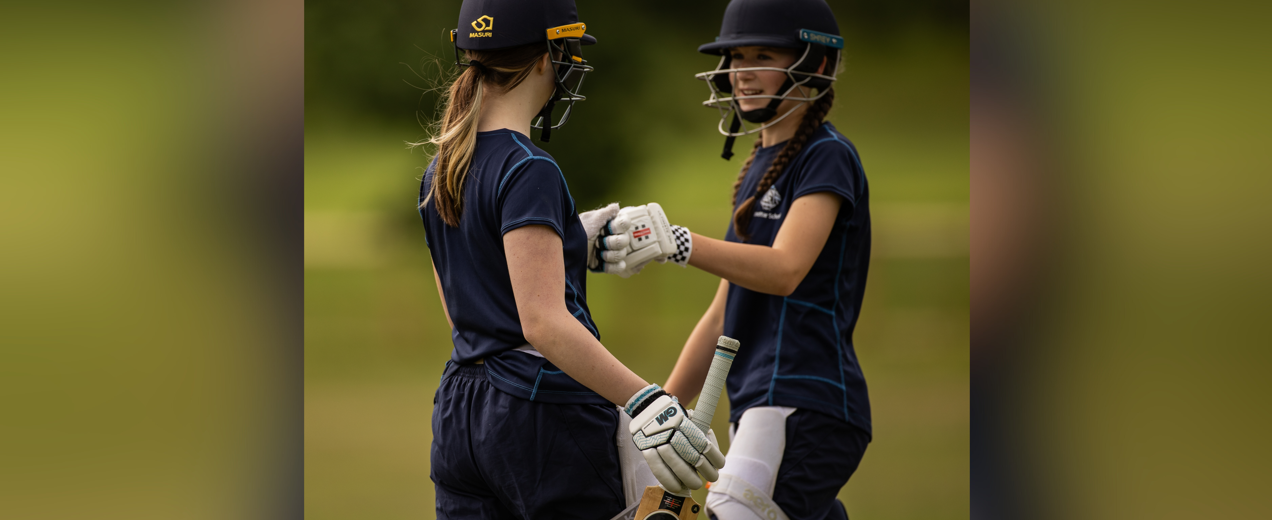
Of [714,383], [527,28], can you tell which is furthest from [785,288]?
[527,28]

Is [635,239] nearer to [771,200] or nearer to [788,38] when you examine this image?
[771,200]

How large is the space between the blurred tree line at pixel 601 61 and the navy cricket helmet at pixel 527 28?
2.21m

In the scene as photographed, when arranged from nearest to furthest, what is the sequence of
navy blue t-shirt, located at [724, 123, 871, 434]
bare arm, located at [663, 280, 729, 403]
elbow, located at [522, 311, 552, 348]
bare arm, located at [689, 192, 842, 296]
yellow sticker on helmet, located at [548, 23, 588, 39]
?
elbow, located at [522, 311, 552, 348]
yellow sticker on helmet, located at [548, 23, 588, 39]
bare arm, located at [689, 192, 842, 296]
navy blue t-shirt, located at [724, 123, 871, 434]
bare arm, located at [663, 280, 729, 403]

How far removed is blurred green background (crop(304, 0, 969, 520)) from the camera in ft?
13.3

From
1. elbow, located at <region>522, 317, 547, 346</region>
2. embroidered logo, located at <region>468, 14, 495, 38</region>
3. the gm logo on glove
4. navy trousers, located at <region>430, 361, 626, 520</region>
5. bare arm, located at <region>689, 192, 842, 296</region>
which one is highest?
→ embroidered logo, located at <region>468, 14, 495, 38</region>

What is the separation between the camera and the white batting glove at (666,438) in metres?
1.78

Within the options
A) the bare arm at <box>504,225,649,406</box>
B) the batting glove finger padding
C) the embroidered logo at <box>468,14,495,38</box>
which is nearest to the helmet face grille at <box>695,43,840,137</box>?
the batting glove finger padding

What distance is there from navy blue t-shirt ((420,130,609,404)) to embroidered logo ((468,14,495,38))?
20 cm

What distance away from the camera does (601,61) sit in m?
4.32

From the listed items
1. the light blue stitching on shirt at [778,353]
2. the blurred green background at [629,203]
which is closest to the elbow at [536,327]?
the light blue stitching on shirt at [778,353]

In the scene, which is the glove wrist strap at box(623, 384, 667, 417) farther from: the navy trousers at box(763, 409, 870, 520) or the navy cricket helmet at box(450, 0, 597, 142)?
the navy trousers at box(763, 409, 870, 520)

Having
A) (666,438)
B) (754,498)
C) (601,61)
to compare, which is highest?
(601,61)

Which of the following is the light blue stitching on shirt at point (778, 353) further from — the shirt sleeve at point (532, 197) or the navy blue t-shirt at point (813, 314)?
the shirt sleeve at point (532, 197)

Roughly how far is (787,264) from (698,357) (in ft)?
1.82
